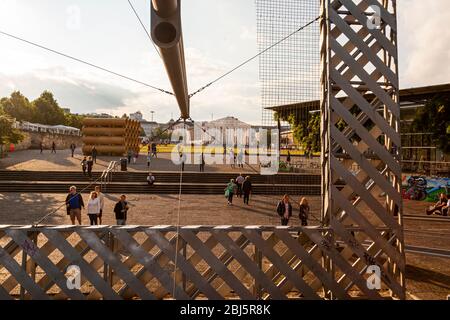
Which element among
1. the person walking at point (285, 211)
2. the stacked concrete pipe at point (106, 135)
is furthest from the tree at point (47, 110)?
the person walking at point (285, 211)

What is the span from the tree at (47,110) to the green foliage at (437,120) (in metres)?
75.7

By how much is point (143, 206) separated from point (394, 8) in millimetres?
14045

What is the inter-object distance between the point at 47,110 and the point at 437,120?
7795cm

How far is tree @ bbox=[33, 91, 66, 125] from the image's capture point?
74250 mm

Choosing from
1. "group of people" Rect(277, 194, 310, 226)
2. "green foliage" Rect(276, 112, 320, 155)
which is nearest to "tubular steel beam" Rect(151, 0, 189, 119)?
"group of people" Rect(277, 194, 310, 226)

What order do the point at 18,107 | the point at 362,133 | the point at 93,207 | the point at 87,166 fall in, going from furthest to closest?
the point at 18,107, the point at 87,166, the point at 93,207, the point at 362,133

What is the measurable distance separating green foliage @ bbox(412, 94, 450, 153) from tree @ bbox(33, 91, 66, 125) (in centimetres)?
7569

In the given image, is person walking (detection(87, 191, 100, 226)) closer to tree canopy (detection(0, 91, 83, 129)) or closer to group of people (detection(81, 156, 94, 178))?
group of people (detection(81, 156, 94, 178))

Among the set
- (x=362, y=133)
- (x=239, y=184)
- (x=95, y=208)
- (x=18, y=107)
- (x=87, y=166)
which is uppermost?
(x=18, y=107)

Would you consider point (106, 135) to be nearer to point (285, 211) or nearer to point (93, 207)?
point (93, 207)

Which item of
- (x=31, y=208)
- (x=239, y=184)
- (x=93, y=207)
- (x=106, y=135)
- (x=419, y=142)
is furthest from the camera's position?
(x=106, y=135)

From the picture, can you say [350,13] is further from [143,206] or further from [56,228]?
[143,206]

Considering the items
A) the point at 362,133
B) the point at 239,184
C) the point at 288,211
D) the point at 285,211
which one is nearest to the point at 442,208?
the point at 288,211

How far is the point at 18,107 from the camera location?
68438 millimetres
